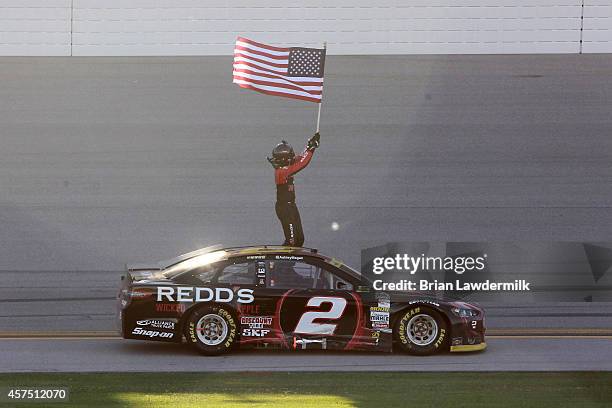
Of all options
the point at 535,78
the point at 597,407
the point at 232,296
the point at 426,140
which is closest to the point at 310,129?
the point at 426,140

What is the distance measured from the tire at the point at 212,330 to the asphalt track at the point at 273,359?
0.46 ft

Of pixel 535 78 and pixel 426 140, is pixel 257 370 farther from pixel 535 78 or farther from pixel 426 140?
pixel 535 78

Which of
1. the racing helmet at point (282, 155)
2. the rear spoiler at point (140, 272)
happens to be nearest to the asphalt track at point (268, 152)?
the racing helmet at point (282, 155)

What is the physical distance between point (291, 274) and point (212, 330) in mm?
1063

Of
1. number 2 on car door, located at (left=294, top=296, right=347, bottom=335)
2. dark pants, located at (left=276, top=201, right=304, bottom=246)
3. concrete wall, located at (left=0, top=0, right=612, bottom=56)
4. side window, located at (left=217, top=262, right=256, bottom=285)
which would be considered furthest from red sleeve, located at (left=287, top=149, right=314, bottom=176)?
number 2 on car door, located at (left=294, top=296, right=347, bottom=335)

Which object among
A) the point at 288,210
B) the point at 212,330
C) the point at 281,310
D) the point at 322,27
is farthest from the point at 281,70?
the point at 212,330

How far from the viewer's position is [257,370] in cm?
1234

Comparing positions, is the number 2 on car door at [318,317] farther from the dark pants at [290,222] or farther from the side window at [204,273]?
the dark pants at [290,222]

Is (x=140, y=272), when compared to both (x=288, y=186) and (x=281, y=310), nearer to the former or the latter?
(x=281, y=310)

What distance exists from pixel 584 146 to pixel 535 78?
4.47 feet

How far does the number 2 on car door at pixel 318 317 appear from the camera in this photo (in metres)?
13.3

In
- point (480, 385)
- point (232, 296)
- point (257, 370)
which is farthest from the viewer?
point (232, 296)

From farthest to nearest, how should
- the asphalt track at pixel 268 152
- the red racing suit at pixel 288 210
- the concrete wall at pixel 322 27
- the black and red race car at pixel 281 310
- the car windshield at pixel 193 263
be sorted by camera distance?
the concrete wall at pixel 322 27
the asphalt track at pixel 268 152
the red racing suit at pixel 288 210
the car windshield at pixel 193 263
the black and red race car at pixel 281 310

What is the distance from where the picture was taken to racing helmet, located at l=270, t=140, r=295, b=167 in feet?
58.3
